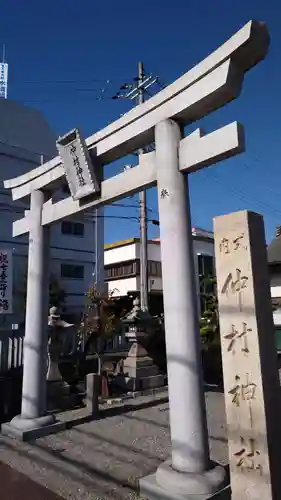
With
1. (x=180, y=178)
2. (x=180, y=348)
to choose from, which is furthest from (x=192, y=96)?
(x=180, y=348)

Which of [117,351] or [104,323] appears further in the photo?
[117,351]

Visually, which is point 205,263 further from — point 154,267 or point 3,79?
point 3,79

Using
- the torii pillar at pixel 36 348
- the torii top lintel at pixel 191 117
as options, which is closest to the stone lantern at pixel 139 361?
the torii pillar at pixel 36 348

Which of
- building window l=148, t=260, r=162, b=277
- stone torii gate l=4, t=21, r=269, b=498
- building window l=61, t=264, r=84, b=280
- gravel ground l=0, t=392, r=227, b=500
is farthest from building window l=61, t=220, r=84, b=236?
stone torii gate l=4, t=21, r=269, b=498

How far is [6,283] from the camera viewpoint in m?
13.9

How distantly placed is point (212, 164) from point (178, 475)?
366 centimetres

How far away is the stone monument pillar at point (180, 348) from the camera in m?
4.14

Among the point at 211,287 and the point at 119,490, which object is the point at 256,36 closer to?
the point at 119,490

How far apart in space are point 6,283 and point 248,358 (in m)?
12.1

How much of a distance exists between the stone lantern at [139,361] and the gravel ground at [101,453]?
2.32 m

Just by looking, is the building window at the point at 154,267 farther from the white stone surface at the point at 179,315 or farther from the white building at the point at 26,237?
the white stone surface at the point at 179,315

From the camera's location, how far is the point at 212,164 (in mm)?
4547

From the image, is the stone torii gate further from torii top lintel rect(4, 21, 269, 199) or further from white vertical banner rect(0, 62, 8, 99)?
white vertical banner rect(0, 62, 8, 99)

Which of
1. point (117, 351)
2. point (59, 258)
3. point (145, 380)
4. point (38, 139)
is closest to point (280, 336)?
point (117, 351)
